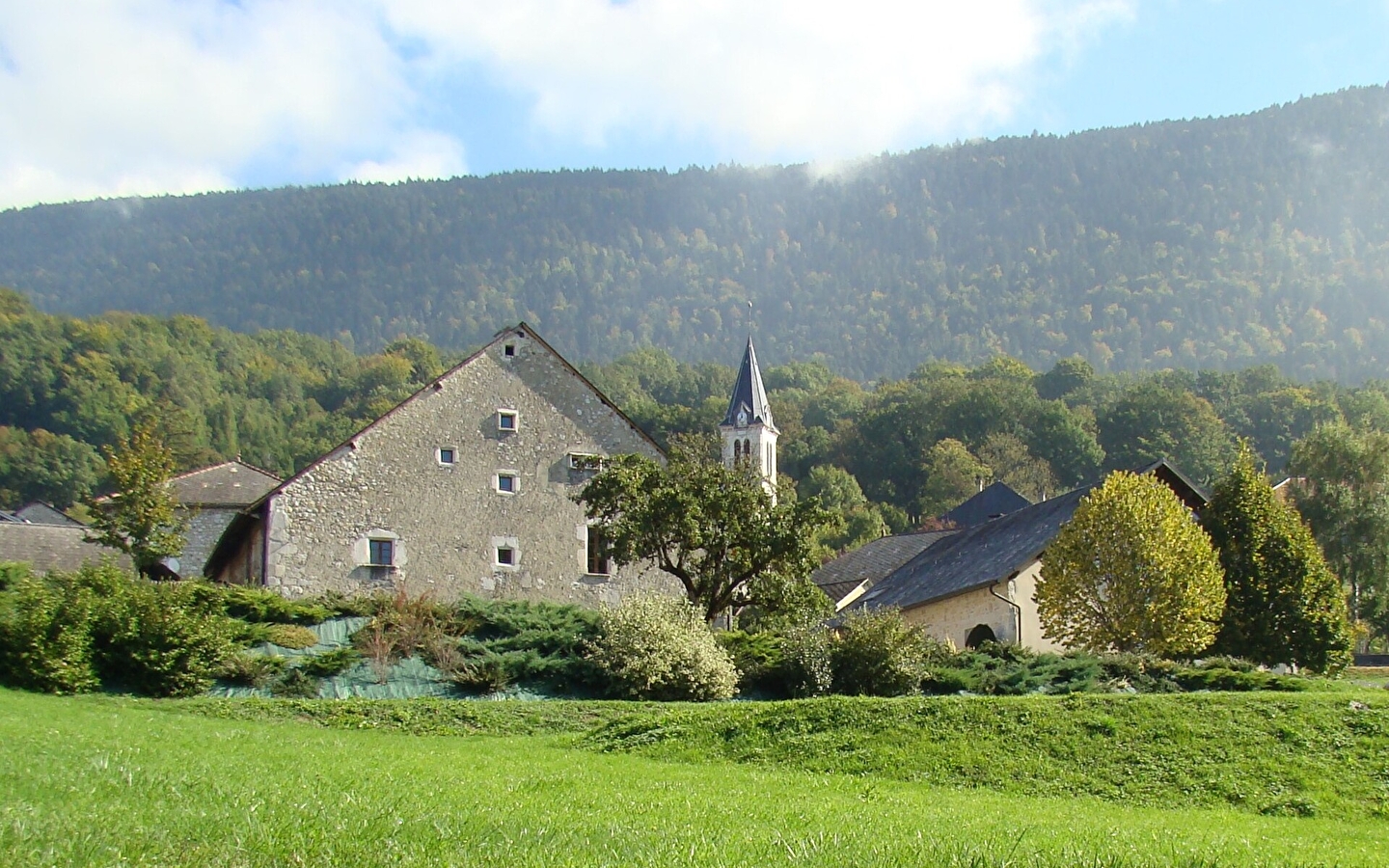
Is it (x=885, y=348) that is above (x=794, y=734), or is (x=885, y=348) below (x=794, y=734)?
above

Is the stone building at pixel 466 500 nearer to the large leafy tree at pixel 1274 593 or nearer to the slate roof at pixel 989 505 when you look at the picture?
the large leafy tree at pixel 1274 593

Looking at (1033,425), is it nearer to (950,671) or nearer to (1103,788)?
(950,671)

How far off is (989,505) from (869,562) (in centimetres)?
975

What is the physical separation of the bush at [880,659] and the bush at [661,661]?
2471 millimetres

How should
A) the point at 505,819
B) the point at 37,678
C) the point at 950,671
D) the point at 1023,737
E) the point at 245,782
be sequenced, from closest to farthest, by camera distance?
the point at 505,819
the point at 245,782
the point at 1023,737
the point at 37,678
the point at 950,671

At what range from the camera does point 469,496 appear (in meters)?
39.4

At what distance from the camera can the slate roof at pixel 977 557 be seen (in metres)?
39.6

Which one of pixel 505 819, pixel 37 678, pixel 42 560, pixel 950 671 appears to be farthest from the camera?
pixel 42 560

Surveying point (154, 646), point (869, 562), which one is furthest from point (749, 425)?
point (154, 646)

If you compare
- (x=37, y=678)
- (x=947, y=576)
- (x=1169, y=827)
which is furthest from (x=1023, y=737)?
(x=947, y=576)

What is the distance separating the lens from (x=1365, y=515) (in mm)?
51719

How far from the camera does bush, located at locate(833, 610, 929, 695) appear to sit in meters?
27.1

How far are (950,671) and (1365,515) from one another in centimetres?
3260

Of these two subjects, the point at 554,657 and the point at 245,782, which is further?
the point at 554,657
